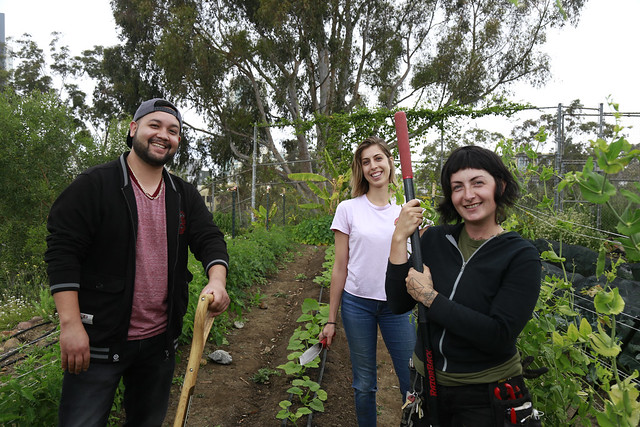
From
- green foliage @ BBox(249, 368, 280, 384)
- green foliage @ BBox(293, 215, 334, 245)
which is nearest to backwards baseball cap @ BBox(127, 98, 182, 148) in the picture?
green foliage @ BBox(249, 368, 280, 384)

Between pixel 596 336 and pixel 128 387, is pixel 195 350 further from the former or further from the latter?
pixel 596 336

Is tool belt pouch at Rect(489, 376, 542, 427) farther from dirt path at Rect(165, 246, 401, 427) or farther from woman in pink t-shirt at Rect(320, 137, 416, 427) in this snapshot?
dirt path at Rect(165, 246, 401, 427)

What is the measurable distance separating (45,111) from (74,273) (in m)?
9.37

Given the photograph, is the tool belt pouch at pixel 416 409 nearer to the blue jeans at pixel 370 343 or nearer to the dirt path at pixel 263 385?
the blue jeans at pixel 370 343

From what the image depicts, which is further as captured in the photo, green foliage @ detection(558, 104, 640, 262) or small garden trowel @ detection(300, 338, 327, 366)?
small garden trowel @ detection(300, 338, 327, 366)

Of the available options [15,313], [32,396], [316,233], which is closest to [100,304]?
[32,396]

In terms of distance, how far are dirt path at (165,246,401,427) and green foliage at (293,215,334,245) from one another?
240 inches

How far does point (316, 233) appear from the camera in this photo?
12.1 m

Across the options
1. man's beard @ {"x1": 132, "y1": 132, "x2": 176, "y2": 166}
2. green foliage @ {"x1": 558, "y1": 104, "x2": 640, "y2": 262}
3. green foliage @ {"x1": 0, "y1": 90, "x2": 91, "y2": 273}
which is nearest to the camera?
green foliage @ {"x1": 558, "y1": 104, "x2": 640, "y2": 262}

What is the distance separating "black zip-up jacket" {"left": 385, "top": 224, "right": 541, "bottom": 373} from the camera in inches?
54.9

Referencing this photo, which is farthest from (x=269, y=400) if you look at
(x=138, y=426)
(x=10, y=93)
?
(x=10, y=93)

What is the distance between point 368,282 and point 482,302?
0.97 metres

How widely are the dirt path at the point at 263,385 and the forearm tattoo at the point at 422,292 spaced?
6.72ft

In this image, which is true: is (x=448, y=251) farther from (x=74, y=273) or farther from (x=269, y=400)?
(x=269, y=400)
